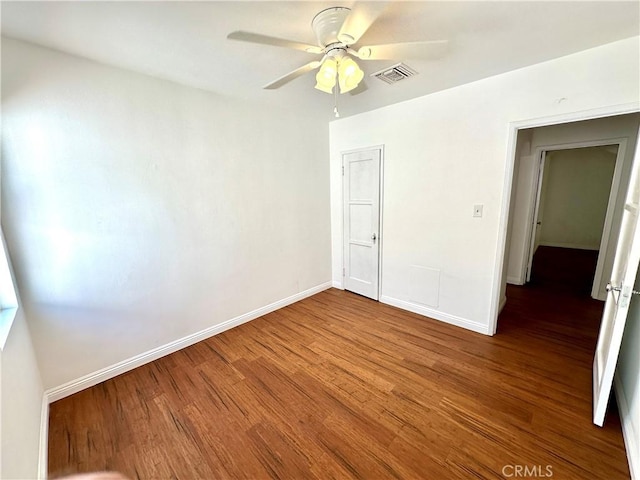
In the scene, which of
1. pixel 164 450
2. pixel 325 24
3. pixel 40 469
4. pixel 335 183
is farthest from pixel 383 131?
pixel 40 469

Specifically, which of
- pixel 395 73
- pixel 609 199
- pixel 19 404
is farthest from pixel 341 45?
pixel 609 199

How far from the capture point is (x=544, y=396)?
6.23 ft

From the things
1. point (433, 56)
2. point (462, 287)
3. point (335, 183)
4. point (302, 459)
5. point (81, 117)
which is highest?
point (433, 56)

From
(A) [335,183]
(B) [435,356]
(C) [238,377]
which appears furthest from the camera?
(A) [335,183]

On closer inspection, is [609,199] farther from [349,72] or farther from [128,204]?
[128,204]

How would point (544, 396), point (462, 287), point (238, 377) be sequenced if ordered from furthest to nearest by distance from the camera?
point (462, 287), point (238, 377), point (544, 396)

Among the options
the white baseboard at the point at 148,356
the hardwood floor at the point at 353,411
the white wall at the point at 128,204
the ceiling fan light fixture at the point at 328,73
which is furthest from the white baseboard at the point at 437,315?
the ceiling fan light fixture at the point at 328,73

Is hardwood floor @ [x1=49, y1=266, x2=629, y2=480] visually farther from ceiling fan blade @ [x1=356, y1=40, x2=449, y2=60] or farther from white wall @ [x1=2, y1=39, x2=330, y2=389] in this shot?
ceiling fan blade @ [x1=356, y1=40, x2=449, y2=60]

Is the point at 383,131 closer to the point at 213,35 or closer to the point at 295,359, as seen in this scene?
the point at 213,35

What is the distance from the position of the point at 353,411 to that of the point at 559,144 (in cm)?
433

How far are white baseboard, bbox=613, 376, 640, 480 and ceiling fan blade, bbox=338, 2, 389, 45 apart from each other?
2.53 meters

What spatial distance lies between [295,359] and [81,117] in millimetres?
2594

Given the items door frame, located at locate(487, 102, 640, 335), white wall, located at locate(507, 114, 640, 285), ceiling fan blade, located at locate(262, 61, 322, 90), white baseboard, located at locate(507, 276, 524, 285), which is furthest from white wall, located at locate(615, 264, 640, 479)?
ceiling fan blade, located at locate(262, 61, 322, 90)

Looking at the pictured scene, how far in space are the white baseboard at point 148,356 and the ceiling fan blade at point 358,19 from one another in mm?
2828
